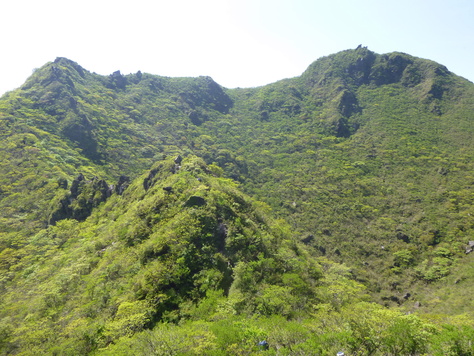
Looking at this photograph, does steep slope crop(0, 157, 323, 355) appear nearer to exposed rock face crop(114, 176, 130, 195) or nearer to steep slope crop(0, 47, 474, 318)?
exposed rock face crop(114, 176, 130, 195)

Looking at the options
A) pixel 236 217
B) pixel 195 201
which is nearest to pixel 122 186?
pixel 195 201

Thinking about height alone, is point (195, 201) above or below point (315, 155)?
below

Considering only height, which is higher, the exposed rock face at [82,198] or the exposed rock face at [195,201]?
the exposed rock face at [195,201]

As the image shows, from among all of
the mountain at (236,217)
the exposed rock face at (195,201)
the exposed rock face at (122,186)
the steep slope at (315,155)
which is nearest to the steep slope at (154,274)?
the exposed rock face at (195,201)

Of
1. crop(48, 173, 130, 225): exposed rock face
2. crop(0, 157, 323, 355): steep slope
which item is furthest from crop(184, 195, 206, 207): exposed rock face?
crop(48, 173, 130, 225): exposed rock face

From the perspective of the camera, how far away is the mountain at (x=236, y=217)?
33312mm

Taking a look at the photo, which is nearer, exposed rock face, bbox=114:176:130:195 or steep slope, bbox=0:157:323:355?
steep slope, bbox=0:157:323:355

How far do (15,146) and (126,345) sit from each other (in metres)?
108

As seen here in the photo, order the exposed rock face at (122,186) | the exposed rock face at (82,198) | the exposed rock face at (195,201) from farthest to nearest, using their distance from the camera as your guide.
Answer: the exposed rock face at (122,186), the exposed rock face at (82,198), the exposed rock face at (195,201)

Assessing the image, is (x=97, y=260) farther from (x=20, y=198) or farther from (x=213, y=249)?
(x=20, y=198)

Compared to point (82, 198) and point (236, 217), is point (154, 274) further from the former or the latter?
point (82, 198)

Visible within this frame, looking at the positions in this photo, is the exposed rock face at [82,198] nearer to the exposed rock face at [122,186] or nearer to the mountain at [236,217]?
the exposed rock face at [122,186]

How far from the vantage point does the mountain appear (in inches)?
1312

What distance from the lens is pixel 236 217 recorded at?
175ft
